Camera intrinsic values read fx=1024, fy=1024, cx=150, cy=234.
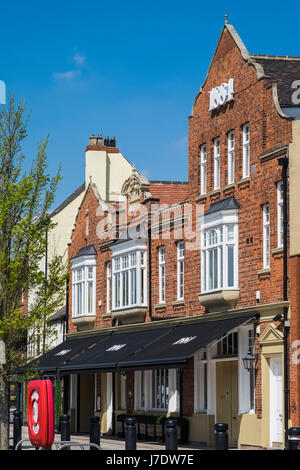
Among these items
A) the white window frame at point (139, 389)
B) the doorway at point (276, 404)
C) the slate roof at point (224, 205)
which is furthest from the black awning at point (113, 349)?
the doorway at point (276, 404)

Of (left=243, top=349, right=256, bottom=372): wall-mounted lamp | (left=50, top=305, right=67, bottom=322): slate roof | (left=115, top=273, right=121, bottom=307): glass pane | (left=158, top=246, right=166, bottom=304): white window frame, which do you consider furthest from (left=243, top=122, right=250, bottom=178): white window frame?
(left=50, top=305, right=67, bottom=322): slate roof

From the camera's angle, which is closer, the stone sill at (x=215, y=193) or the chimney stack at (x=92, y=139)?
the stone sill at (x=215, y=193)

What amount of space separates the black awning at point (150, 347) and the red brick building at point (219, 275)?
0.25ft

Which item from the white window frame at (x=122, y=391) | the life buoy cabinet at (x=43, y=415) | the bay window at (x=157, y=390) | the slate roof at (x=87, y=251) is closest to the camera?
the life buoy cabinet at (x=43, y=415)

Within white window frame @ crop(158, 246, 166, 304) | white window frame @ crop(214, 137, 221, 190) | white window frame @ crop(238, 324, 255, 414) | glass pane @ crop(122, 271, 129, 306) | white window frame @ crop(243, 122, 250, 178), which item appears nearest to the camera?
white window frame @ crop(238, 324, 255, 414)

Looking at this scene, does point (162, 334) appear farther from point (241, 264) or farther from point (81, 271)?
point (81, 271)

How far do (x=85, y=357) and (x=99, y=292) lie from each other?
513 cm

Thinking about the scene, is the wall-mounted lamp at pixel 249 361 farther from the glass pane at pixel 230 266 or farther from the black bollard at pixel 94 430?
the black bollard at pixel 94 430

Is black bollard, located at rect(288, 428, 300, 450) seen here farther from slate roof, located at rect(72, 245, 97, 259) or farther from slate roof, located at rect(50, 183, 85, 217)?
slate roof, located at rect(50, 183, 85, 217)

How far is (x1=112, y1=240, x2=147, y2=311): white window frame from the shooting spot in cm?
3812

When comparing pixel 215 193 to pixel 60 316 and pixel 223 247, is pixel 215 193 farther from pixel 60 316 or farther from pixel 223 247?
pixel 60 316

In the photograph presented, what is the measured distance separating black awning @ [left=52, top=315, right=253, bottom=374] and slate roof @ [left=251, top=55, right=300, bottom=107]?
6763 millimetres

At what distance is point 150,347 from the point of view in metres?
34.1

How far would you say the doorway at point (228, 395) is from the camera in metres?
32.2
